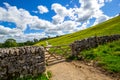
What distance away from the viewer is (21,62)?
43.7 feet

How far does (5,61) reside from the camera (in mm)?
12461

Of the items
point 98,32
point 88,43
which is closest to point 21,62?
point 88,43

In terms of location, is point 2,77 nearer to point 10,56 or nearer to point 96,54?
point 10,56

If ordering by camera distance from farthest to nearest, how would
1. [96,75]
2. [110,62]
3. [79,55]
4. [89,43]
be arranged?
[89,43], [79,55], [110,62], [96,75]

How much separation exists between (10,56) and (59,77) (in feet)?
14.9

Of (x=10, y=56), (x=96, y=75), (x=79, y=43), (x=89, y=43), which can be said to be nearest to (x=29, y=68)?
(x=10, y=56)

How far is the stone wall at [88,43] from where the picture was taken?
24.0m

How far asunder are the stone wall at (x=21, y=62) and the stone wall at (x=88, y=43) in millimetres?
9607

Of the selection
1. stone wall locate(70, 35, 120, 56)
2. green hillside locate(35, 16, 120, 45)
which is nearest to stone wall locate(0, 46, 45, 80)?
stone wall locate(70, 35, 120, 56)

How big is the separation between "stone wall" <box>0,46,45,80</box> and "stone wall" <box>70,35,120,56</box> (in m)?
9.61

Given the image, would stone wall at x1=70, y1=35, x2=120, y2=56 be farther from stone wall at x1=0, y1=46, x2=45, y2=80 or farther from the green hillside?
the green hillside

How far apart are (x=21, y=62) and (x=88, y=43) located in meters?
15.2

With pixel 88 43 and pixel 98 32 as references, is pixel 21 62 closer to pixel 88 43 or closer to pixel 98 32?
pixel 88 43

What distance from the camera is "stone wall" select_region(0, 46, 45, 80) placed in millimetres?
12452
